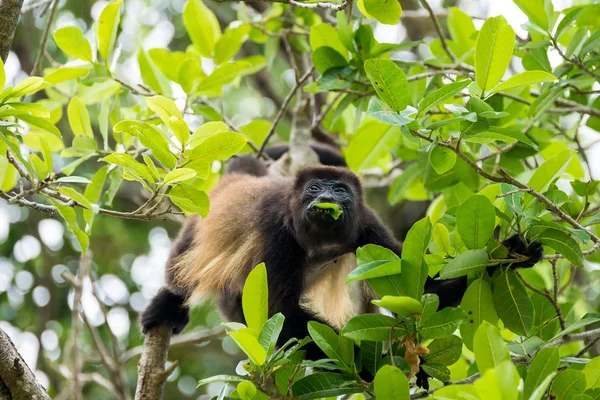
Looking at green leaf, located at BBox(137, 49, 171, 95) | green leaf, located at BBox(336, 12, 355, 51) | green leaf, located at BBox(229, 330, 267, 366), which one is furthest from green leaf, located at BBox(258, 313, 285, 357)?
green leaf, located at BBox(137, 49, 171, 95)

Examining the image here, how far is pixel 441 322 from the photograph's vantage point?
2.39 metres

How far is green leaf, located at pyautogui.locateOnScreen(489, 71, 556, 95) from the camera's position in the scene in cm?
252

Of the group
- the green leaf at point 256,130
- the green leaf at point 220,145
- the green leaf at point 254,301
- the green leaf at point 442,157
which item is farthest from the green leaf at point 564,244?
the green leaf at point 256,130

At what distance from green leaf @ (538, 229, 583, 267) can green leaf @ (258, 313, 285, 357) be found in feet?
3.70

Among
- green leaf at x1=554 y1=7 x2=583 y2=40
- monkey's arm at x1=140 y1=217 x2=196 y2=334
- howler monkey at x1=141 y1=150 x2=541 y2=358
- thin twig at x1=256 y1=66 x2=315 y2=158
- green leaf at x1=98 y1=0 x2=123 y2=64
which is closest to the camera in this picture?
green leaf at x1=554 y1=7 x2=583 y2=40

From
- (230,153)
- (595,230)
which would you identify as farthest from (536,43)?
(230,153)

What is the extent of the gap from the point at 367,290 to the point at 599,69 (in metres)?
1.97

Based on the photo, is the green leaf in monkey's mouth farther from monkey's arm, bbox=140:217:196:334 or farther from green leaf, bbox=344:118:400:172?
monkey's arm, bbox=140:217:196:334

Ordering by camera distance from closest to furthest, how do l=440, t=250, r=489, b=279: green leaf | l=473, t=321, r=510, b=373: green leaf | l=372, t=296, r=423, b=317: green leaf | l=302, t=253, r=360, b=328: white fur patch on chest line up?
1. l=473, t=321, r=510, b=373: green leaf
2. l=372, t=296, r=423, b=317: green leaf
3. l=440, t=250, r=489, b=279: green leaf
4. l=302, t=253, r=360, b=328: white fur patch on chest

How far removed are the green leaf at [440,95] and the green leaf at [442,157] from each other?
0.24 m

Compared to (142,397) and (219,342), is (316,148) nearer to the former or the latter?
(142,397)

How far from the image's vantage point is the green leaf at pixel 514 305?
106 inches

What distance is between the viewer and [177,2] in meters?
8.38

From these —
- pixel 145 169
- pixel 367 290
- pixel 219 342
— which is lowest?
pixel 219 342
